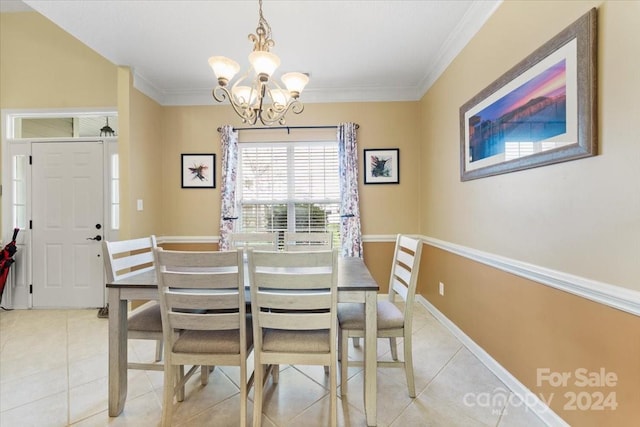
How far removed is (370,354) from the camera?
1.49 meters

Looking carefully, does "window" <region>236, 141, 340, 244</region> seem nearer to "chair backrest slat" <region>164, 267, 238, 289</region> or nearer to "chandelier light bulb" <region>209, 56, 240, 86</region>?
"chandelier light bulb" <region>209, 56, 240, 86</region>

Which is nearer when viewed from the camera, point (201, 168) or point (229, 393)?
point (229, 393)

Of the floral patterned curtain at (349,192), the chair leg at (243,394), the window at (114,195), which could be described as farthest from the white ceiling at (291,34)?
the chair leg at (243,394)

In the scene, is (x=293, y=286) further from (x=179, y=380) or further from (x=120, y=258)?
(x=120, y=258)

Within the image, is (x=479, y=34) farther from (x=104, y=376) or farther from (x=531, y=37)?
(x=104, y=376)

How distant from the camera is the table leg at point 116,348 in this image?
155cm

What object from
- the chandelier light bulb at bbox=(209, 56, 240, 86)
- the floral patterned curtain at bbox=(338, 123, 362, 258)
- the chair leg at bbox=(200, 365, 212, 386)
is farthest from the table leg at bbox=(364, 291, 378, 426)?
the floral patterned curtain at bbox=(338, 123, 362, 258)

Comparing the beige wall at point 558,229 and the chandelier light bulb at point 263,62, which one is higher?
the chandelier light bulb at point 263,62

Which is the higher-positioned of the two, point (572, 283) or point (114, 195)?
point (114, 195)

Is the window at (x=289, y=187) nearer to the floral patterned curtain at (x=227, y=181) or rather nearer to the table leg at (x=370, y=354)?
the floral patterned curtain at (x=227, y=181)

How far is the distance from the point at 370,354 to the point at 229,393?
98 cm

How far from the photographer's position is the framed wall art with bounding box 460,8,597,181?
1231mm

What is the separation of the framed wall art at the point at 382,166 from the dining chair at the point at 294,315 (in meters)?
2.30

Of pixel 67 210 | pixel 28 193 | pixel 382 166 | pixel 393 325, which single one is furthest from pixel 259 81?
pixel 28 193
